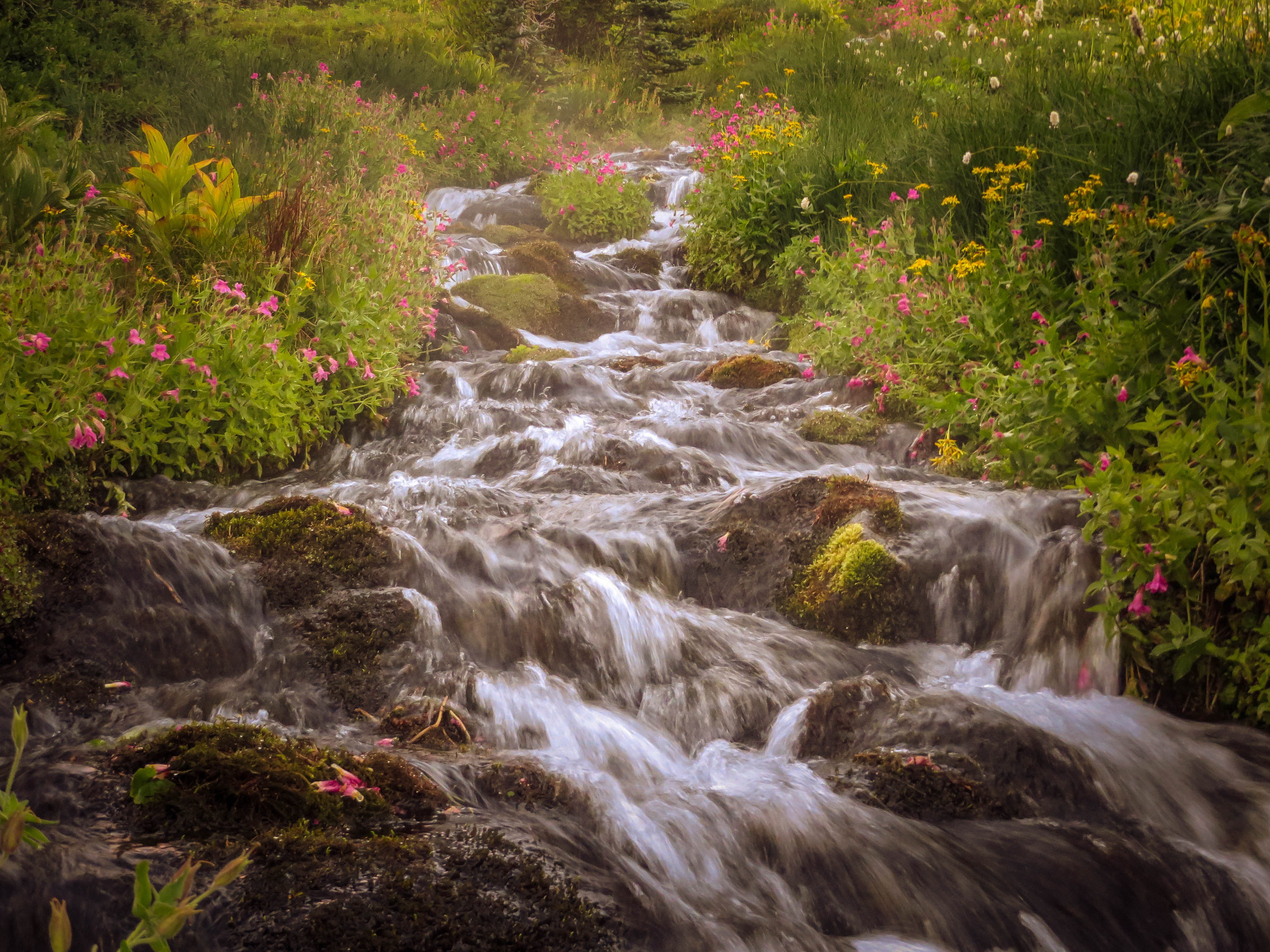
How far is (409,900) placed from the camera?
210cm

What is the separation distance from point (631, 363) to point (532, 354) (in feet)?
3.11

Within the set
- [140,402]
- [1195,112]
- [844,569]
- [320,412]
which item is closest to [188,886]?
[844,569]

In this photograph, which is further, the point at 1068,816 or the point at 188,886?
the point at 1068,816

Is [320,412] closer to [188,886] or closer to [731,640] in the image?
[731,640]

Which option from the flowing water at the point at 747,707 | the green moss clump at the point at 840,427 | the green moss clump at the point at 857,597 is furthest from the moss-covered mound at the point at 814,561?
the green moss clump at the point at 840,427

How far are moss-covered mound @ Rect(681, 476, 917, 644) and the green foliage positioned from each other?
337 inches

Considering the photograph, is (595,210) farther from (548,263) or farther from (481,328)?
(481,328)

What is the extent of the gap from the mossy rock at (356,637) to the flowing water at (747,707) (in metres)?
0.07

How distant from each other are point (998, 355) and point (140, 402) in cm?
488

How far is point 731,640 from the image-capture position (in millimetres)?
4191

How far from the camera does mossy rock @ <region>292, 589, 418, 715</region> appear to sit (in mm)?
3418

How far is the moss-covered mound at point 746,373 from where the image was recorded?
7750 millimetres

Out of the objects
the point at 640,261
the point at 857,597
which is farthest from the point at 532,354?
the point at 857,597

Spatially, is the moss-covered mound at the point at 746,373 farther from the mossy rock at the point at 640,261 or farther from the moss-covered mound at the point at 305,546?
the moss-covered mound at the point at 305,546
